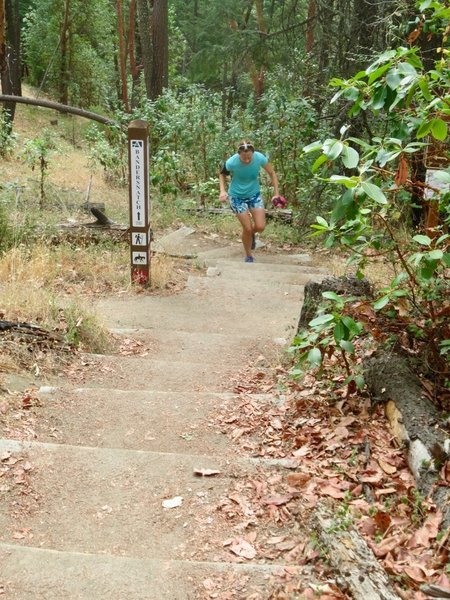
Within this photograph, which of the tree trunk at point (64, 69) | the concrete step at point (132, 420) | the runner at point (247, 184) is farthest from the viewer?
the tree trunk at point (64, 69)

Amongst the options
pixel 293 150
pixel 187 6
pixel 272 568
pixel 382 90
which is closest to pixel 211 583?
pixel 272 568

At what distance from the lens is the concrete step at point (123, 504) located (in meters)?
3.20

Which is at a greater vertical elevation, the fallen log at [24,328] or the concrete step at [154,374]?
the fallen log at [24,328]

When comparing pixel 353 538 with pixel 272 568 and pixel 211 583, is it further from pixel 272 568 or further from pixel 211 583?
pixel 211 583

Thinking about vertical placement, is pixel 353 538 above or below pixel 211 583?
above

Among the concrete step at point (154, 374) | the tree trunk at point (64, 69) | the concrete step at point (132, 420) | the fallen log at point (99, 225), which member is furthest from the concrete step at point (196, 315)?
the tree trunk at point (64, 69)

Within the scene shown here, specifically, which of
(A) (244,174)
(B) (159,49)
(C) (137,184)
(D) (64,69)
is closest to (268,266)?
(A) (244,174)

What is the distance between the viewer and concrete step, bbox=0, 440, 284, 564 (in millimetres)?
3197

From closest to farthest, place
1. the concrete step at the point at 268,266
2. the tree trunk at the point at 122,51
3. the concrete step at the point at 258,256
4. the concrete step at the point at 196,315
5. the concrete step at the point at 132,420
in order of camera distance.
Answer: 1. the concrete step at the point at 132,420
2. the concrete step at the point at 196,315
3. the concrete step at the point at 268,266
4. the concrete step at the point at 258,256
5. the tree trunk at the point at 122,51

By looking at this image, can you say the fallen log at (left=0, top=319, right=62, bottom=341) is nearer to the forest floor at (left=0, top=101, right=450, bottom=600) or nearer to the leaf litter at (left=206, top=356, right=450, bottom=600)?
the forest floor at (left=0, top=101, right=450, bottom=600)

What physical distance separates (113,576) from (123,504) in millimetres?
743

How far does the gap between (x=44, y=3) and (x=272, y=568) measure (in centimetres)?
3064

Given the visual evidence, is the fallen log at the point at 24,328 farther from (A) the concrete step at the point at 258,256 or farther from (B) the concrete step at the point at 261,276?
(A) the concrete step at the point at 258,256

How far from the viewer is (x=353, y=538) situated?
2.76 m
